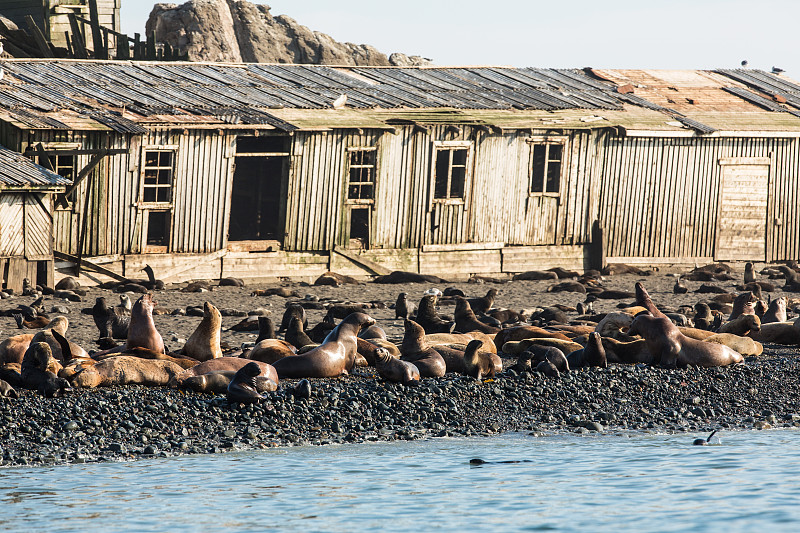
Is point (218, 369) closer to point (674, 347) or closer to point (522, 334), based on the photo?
point (522, 334)

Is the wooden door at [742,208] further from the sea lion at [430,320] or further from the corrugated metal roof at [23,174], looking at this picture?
the corrugated metal roof at [23,174]

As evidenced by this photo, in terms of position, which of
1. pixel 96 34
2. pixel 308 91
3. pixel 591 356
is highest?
pixel 96 34

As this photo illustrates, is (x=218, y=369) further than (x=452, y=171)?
No

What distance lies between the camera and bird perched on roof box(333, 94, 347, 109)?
77.3ft

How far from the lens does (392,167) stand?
23.1 metres

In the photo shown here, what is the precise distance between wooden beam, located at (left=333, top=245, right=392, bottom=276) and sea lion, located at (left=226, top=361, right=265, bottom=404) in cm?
1189

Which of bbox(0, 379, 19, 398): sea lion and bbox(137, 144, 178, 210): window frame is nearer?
bbox(0, 379, 19, 398): sea lion

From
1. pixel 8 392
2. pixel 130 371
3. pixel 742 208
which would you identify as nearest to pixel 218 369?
pixel 130 371

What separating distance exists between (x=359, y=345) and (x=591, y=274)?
12147 mm

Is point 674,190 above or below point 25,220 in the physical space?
above

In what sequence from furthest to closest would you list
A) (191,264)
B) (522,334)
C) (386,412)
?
(191,264) < (522,334) < (386,412)

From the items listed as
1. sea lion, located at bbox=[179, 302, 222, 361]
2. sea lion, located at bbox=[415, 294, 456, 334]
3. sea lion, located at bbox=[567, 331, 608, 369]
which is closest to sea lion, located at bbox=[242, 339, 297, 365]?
sea lion, located at bbox=[179, 302, 222, 361]

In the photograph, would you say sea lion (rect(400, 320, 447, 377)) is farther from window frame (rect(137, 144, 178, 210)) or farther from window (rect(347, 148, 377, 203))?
window (rect(347, 148, 377, 203))

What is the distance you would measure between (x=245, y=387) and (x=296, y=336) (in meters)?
2.69
